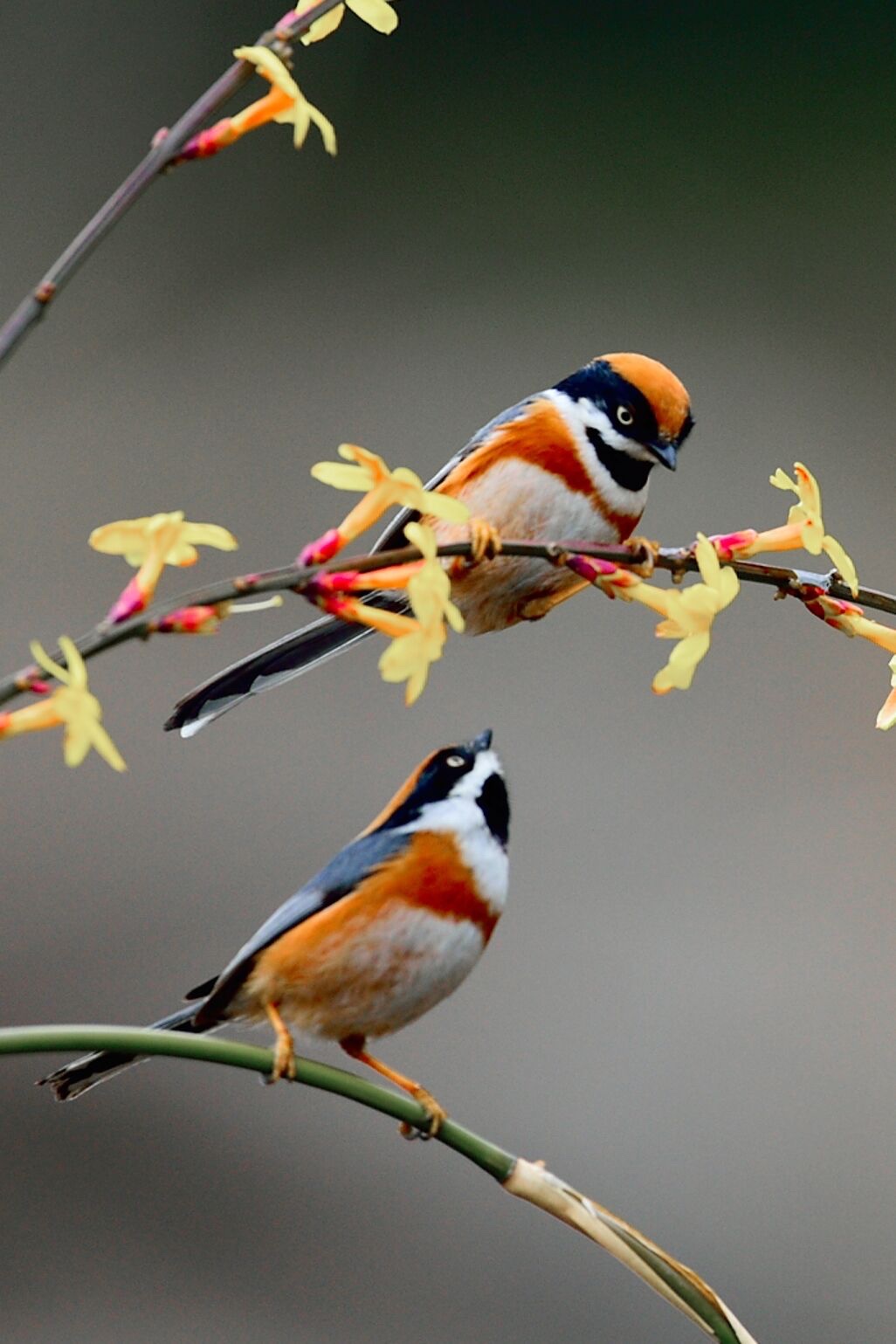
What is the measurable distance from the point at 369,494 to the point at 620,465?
0.22 meters

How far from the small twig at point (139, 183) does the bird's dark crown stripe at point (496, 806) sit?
203 millimetres

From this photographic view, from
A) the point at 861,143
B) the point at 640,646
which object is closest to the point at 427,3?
the point at 861,143

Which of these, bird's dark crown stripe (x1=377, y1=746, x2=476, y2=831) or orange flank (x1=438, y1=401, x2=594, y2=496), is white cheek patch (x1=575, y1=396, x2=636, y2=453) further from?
bird's dark crown stripe (x1=377, y1=746, x2=476, y2=831)

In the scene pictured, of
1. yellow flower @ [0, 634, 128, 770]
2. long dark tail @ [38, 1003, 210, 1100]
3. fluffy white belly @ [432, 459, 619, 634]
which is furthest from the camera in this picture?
fluffy white belly @ [432, 459, 619, 634]

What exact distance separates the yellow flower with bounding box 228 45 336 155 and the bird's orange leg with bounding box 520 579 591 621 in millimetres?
165

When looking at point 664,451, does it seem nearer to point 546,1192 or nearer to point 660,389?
point 660,389

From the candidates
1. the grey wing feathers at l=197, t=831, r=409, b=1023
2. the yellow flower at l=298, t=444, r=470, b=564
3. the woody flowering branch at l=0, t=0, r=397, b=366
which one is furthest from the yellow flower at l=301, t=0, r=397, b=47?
the grey wing feathers at l=197, t=831, r=409, b=1023

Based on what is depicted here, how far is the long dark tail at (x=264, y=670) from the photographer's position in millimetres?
464

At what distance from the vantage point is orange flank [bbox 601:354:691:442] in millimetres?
572

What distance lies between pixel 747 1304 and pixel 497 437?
1260mm

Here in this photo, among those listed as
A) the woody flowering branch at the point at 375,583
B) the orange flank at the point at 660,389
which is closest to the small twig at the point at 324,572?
the woody flowering branch at the point at 375,583

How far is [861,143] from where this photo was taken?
1918 millimetres

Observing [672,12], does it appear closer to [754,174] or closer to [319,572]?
[754,174]

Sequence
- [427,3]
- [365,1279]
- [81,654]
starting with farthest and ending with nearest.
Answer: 1. [427,3]
2. [365,1279]
3. [81,654]
